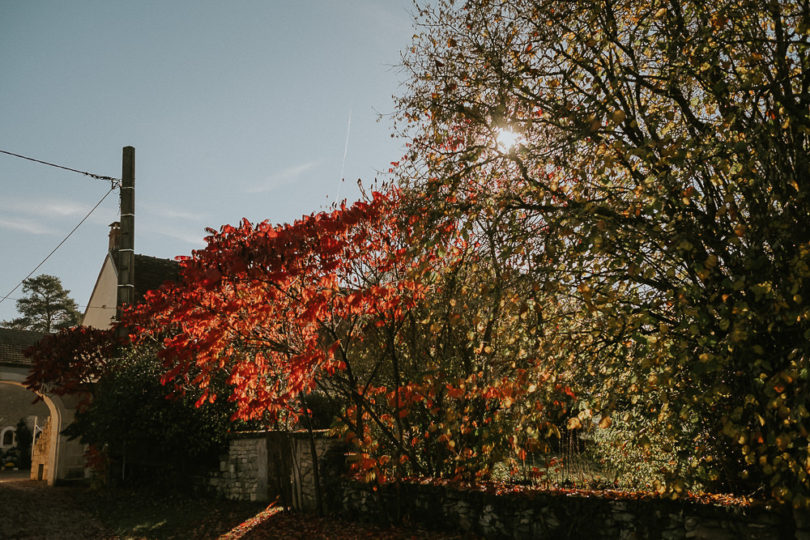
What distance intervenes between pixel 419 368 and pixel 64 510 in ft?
32.0

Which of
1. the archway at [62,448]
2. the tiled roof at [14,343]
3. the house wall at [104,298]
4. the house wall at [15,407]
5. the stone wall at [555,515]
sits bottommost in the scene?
the stone wall at [555,515]

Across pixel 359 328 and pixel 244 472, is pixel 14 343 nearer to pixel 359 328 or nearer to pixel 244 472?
pixel 244 472

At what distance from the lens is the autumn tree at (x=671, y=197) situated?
189 inches

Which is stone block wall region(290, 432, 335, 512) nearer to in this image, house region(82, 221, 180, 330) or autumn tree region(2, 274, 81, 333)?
house region(82, 221, 180, 330)

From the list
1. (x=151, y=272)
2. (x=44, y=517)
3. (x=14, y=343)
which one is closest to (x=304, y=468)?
(x=44, y=517)

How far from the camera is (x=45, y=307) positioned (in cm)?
4875

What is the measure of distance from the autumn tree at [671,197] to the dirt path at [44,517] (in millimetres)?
9219

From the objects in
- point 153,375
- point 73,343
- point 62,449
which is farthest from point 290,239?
point 62,449

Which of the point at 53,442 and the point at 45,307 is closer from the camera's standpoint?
the point at 53,442

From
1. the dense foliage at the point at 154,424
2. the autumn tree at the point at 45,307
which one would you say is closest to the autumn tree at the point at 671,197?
the dense foliage at the point at 154,424

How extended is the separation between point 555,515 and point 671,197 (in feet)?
14.0

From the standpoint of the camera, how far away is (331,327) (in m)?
9.32

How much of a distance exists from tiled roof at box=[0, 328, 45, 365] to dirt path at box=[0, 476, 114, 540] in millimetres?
8443

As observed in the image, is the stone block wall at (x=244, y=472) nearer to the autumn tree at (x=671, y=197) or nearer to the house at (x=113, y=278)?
the autumn tree at (x=671, y=197)
